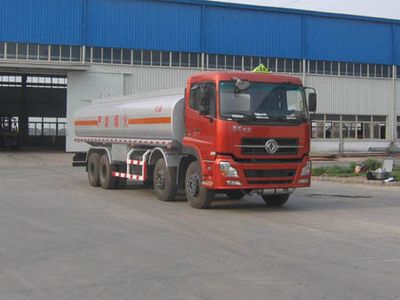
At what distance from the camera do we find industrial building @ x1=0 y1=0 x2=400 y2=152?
39.2m

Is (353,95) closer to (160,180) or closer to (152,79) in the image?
(152,79)

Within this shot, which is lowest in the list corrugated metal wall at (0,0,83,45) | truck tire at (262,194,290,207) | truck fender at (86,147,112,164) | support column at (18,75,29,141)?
truck tire at (262,194,290,207)

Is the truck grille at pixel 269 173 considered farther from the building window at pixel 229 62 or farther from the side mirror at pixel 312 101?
the building window at pixel 229 62

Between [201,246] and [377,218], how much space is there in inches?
206

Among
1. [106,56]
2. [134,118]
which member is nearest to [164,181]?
[134,118]

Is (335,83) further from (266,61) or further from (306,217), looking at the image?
(306,217)

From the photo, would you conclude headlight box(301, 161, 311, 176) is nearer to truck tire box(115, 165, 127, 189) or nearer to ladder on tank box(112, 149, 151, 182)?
ladder on tank box(112, 149, 151, 182)

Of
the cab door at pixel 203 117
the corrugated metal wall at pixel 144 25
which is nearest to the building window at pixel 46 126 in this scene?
the corrugated metal wall at pixel 144 25

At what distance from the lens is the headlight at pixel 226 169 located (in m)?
12.8

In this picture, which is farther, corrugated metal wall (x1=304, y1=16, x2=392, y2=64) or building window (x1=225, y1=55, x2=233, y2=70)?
corrugated metal wall (x1=304, y1=16, x2=392, y2=64)

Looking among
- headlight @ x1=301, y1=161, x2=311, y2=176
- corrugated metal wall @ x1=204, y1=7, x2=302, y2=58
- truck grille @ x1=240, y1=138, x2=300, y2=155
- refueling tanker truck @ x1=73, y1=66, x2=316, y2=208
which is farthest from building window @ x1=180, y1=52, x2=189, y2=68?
truck grille @ x1=240, y1=138, x2=300, y2=155

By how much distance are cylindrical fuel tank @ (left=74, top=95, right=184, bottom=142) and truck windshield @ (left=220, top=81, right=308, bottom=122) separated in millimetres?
1825

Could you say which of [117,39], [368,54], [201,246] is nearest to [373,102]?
[368,54]

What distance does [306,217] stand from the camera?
12789 mm
